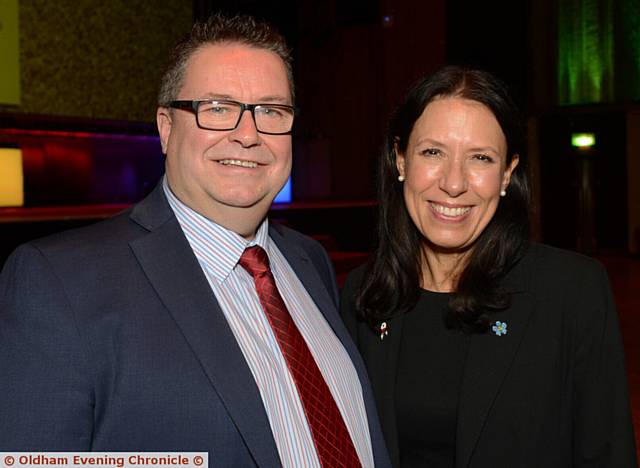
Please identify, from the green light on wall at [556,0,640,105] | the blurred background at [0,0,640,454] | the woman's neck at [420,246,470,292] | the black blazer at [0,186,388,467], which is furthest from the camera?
the green light on wall at [556,0,640,105]

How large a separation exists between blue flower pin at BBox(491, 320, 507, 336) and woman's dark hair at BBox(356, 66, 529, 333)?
0.09 ft

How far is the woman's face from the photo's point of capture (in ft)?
5.95

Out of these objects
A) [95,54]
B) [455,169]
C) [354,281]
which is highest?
[95,54]

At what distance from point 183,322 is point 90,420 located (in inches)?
→ 9.5

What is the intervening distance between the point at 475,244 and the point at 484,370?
1.35 ft

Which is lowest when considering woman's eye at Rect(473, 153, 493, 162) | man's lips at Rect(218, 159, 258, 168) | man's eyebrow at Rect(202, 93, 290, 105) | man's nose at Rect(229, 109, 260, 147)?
man's lips at Rect(218, 159, 258, 168)

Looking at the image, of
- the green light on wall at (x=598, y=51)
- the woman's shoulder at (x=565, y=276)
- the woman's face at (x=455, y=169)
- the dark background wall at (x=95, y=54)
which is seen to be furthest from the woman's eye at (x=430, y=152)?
the green light on wall at (x=598, y=51)

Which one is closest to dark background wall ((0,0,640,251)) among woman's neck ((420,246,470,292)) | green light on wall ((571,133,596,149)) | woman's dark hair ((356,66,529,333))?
green light on wall ((571,133,596,149))

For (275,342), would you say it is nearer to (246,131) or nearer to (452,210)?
(246,131)

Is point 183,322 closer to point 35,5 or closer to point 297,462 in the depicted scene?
point 297,462

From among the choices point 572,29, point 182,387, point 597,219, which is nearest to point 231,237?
point 182,387

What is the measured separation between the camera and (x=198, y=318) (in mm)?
1342

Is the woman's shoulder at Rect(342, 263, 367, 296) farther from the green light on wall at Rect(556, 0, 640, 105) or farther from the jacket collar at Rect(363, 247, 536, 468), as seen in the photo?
the green light on wall at Rect(556, 0, 640, 105)

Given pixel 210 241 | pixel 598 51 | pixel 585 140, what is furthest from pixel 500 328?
pixel 585 140
